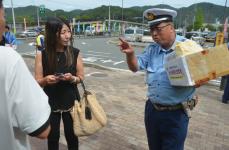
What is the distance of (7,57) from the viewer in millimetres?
1205

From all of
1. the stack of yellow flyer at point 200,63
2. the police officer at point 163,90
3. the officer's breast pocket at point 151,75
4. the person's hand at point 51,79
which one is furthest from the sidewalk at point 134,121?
the stack of yellow flyer at point 200,63

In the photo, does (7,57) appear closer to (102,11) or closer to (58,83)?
(58,83)

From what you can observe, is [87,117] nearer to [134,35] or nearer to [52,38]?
[52,38]

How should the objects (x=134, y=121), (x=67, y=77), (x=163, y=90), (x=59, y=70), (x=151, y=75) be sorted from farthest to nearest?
(x=134, y=121)
(x=59, y=70)
(x=67, y=77)
(x=151, y=75)
(x=163, y=90)

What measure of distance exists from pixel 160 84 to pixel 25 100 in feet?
4.97

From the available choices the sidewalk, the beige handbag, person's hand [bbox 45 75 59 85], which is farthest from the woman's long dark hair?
the sidewalk

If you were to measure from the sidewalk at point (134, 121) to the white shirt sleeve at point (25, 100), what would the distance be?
2638 millimetres

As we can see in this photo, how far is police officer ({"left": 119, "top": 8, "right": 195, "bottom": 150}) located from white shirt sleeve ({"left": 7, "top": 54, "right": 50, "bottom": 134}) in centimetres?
141

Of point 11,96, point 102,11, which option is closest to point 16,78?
point 11,96

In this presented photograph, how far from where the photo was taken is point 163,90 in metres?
2.49

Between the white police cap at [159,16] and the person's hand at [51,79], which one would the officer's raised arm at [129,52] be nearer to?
the white police cap at [159,16]

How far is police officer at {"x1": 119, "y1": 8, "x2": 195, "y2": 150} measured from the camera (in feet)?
8.14

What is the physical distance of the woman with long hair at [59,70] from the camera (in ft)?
9.15

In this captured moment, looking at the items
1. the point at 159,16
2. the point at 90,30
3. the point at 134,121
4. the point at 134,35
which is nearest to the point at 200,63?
the point at 159,16
